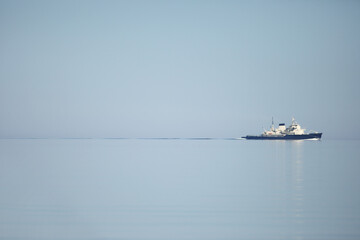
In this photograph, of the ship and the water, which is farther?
the ship

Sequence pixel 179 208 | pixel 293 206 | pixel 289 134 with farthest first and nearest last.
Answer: pixel 289 134, pixel 293 206, pixel 179 208

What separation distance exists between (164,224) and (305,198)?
5355 mm

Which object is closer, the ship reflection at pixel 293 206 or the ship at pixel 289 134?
the ship reflection at pixel 293 206

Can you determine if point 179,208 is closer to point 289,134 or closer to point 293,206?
point 293,206

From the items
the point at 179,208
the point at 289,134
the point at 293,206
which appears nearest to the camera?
the point at 179,208

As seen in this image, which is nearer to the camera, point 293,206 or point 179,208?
point 179,208

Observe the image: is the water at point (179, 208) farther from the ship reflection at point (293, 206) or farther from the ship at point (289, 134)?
the ship at point (289, 134)

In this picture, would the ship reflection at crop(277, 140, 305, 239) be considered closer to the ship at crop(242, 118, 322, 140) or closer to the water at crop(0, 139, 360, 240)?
the water at crop(0, 139, 360, 240)

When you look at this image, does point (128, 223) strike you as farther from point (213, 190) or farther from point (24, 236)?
point (213, 190)

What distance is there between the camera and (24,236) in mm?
7770

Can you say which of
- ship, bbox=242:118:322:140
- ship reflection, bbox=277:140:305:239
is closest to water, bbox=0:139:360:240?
ship reflection, bbox=277:140:305:239

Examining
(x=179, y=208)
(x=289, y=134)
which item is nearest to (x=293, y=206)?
(x=179, y=208)

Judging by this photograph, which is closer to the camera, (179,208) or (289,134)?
(179,208)

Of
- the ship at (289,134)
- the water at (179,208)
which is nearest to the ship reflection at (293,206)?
the water at (179,208)
